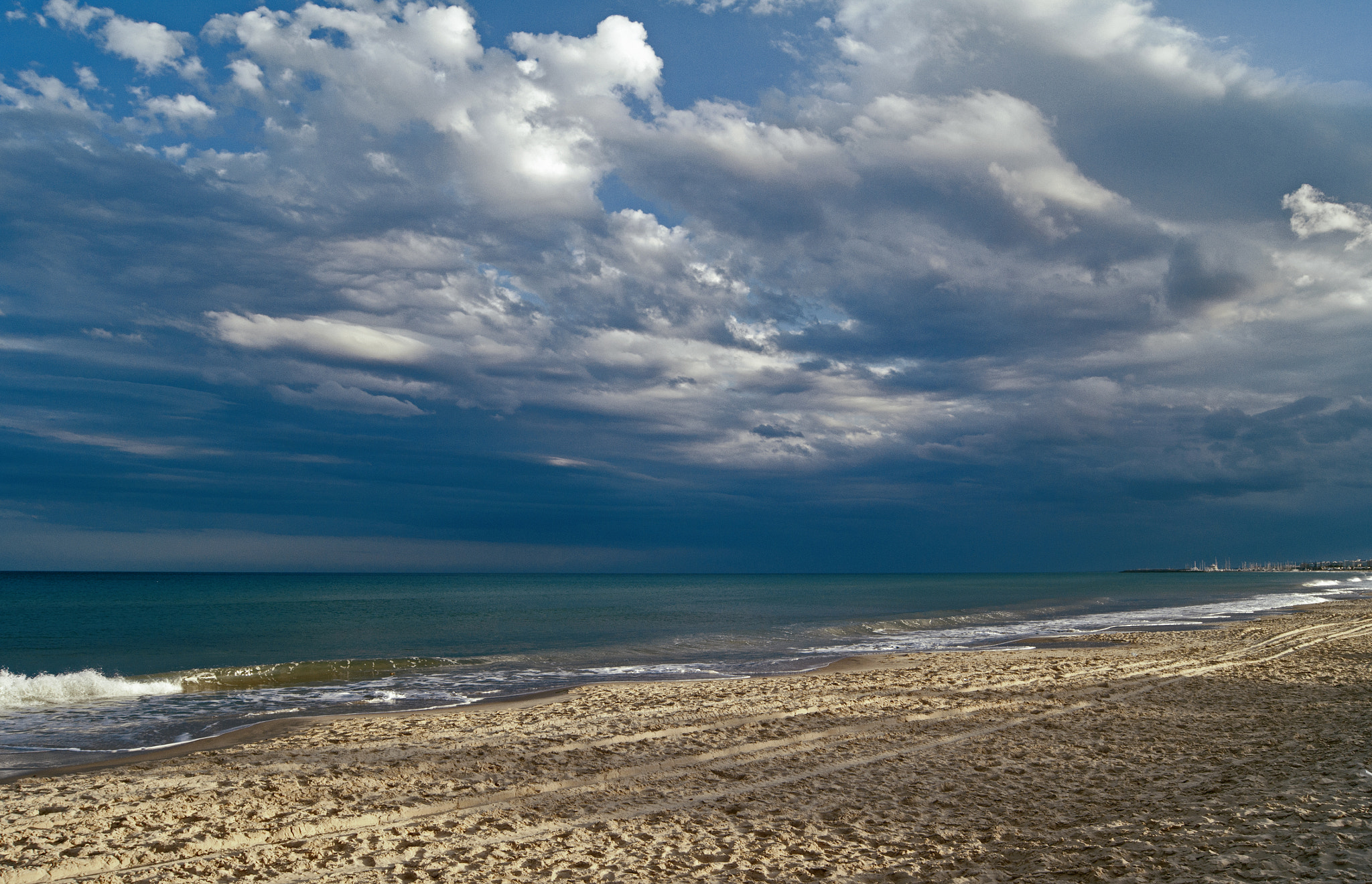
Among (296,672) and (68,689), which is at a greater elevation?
(68,689)

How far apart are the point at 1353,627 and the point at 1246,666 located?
16.2 metres

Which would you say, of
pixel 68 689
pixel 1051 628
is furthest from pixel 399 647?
pixel 1051 628

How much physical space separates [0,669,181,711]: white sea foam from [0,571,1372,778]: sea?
1.5 inches

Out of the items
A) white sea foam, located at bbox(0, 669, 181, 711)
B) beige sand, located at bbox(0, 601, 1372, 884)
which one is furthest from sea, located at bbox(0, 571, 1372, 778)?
beige sand, located at bbox(0, 601, 1372, 884)

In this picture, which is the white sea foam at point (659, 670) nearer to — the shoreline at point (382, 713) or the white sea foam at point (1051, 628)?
the shoreline at point (382, 713)

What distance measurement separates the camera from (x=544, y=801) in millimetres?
7742

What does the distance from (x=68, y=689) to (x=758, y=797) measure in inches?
659

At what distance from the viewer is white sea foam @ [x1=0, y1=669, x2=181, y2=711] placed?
1541 centimetres

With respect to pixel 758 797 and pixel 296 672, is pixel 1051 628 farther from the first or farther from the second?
pixel 296 672

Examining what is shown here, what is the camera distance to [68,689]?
53.1 ft

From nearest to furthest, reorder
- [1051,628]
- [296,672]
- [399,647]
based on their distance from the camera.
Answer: [296,672] < [399,647] < [1051,628]

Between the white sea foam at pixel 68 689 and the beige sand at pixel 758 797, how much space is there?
807cm

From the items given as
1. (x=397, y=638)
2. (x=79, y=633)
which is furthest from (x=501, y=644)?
(x=79, y=633)

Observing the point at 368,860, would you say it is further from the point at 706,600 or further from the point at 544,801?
the point at 706,600
